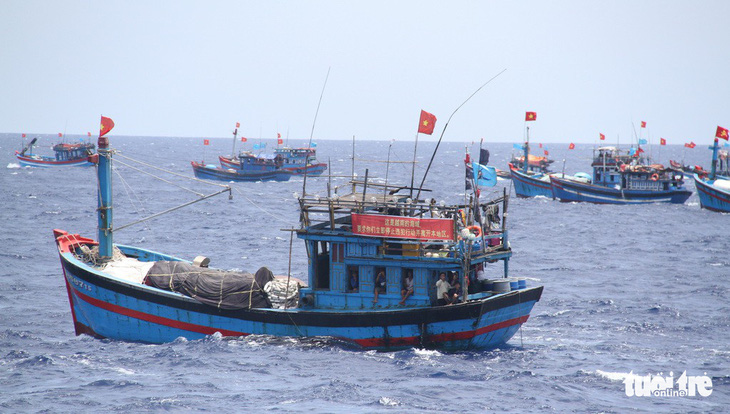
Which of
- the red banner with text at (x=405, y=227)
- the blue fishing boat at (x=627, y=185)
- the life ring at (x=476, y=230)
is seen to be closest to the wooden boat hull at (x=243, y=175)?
the blue fishing boat at (x=627, y=185)

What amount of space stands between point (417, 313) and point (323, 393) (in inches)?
156

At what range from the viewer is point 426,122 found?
2406 cm

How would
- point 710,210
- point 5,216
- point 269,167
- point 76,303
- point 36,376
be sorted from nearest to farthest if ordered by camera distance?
point 36,376 < point 76,303 < point 5,216 < point 710,210 < point 269,167

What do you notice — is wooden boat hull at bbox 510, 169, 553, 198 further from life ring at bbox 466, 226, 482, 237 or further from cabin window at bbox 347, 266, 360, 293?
cabin window at bbox 347, 266, 360, 293

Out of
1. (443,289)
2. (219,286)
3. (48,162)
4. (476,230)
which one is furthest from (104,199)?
(48,162)

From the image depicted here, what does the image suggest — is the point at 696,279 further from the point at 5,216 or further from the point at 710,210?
the point at 5,216

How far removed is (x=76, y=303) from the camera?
79.9ft

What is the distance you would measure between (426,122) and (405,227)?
444 cm

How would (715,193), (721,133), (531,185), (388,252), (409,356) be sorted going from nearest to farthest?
1. (409,356)
2. (388,252)
3. (721,133)
4. (715,193)
5. (531,185)

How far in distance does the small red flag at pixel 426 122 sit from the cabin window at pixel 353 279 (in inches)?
197

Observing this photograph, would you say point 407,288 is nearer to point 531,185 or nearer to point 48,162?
point 531,185

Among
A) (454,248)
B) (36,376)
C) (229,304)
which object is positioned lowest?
(36,376)

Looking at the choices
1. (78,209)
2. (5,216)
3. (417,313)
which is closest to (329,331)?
(417,313)

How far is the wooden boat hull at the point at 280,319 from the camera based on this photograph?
69.4 ft
